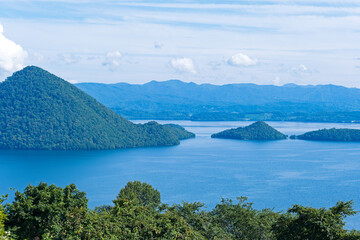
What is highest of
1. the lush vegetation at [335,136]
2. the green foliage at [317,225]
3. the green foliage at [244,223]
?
the lush vegetation at [335,136]

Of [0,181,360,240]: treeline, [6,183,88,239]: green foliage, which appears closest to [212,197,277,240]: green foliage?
[0,181,360,240]: treeline

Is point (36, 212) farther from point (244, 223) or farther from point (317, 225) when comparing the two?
point (317, 225)

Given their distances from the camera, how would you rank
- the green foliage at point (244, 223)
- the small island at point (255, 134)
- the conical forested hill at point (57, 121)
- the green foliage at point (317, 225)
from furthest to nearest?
the small island at point (255, 134) < the conical forested hill at point (57, 121) < the green foliage at point (244, 223) < the green foliage at point (317, 225)


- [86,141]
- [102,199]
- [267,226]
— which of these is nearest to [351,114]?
[86,141]

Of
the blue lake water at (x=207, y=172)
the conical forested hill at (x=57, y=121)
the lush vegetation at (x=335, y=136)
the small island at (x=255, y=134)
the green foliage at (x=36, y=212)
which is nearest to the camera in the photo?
the green foliage at (x=36, y=212)

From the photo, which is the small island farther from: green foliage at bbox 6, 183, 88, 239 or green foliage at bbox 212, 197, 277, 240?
green foliage at bbox 6, 183, 88, 239

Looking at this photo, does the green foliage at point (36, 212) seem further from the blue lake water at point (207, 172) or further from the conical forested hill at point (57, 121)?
the conical forested hill at point (57, 121)

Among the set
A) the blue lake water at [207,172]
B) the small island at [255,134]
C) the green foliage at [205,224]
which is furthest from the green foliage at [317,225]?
the small island at [255,134]
